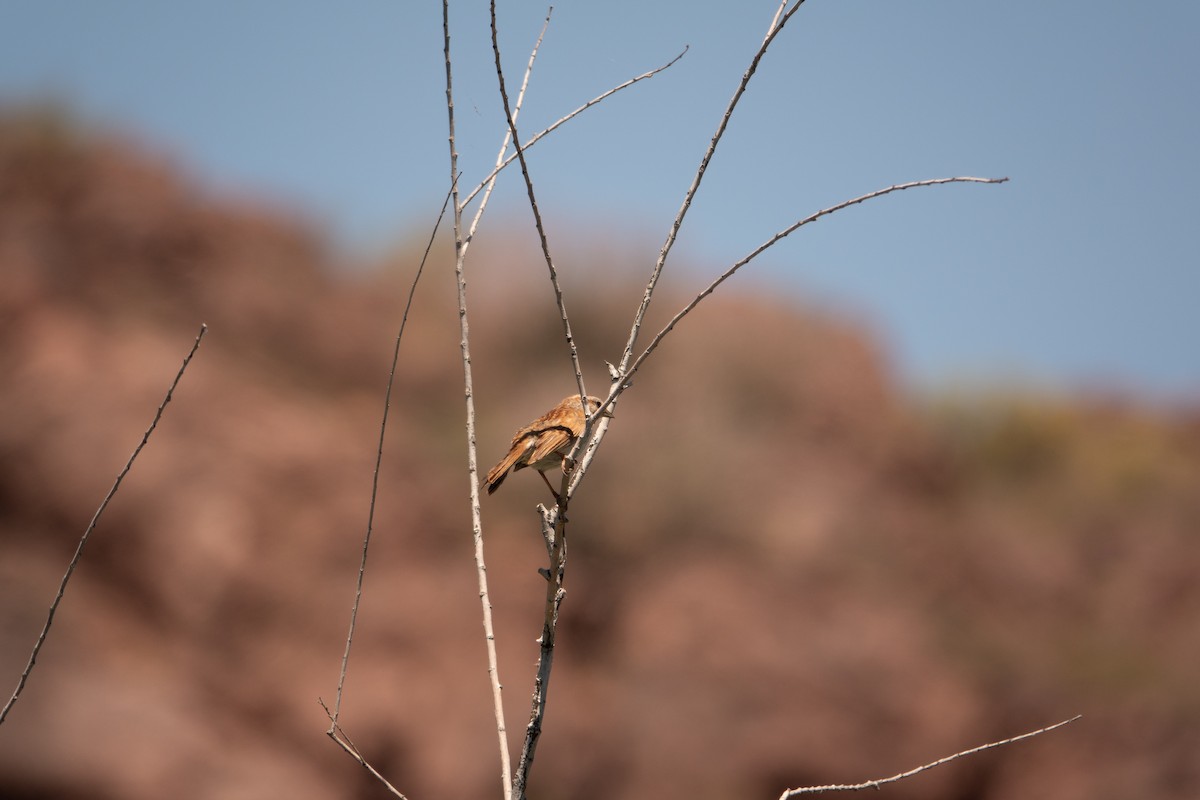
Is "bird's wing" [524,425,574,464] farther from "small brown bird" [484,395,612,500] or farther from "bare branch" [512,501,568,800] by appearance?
"bare branch" [512,501,568,800]

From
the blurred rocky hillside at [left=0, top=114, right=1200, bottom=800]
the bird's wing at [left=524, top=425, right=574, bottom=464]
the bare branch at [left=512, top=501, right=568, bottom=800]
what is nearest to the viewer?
the bare branch at [left=512, top=501, right=568, bottom=800]

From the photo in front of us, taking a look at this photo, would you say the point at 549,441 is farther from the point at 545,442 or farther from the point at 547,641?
the point at 547,641

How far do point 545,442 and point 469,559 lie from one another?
8767mm

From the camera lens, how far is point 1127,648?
587 inches

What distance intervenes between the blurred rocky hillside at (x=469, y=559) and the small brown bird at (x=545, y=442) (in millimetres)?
7324

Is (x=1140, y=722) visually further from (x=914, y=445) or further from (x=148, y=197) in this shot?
(x=148, y=197)

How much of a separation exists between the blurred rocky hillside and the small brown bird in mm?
7324

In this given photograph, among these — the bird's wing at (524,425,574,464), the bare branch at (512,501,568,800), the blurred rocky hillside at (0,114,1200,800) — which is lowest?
the bare branch at (512,501,568,800)

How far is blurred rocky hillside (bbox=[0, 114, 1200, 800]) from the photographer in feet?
35.6

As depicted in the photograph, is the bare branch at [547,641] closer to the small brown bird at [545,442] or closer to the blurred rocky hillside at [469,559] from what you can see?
the small brown bird at [545,442]

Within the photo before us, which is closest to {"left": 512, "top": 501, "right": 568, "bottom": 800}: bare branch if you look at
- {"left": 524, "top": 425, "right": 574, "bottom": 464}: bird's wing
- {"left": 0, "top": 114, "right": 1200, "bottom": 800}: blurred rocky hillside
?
{"left": 524, "top": 425, "right": 574, "bottom": 464}: bird's wing

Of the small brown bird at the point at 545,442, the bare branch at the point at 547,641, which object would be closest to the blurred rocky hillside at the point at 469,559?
the small brown bird at the point at 545,442

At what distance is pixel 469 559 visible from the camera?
12469 mm

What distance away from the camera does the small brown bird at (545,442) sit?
3930mm
